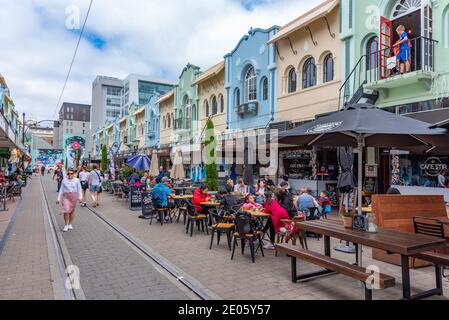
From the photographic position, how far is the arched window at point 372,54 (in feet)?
39.5

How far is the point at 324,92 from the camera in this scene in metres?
14.1

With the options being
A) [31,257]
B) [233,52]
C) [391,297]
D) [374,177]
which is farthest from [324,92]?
[31,257]

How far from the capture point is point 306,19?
14531 millimetres

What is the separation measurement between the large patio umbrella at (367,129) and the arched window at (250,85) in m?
12.5

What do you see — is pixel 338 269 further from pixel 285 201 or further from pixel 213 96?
pixel 213 96

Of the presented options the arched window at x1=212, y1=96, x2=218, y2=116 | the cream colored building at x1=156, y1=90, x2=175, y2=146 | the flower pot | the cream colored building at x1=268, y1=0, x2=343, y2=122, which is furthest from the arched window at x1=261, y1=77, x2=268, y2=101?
the flower pot

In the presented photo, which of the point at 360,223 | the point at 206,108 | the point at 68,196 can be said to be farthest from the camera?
the point at 206,108

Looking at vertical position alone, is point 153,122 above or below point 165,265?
above

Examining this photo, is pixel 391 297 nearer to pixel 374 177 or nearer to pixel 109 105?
pixel 374 177

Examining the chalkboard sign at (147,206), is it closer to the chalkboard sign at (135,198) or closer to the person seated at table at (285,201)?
the chalkboard sign at (135,198)

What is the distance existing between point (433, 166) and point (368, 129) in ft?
24.3

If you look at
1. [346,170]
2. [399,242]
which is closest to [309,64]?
[346,170]

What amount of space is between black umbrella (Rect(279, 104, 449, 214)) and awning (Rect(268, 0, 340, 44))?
8.63 metres

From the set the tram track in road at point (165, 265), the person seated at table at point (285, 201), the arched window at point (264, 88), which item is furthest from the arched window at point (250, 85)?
the person seated at table at point (285, 201)
